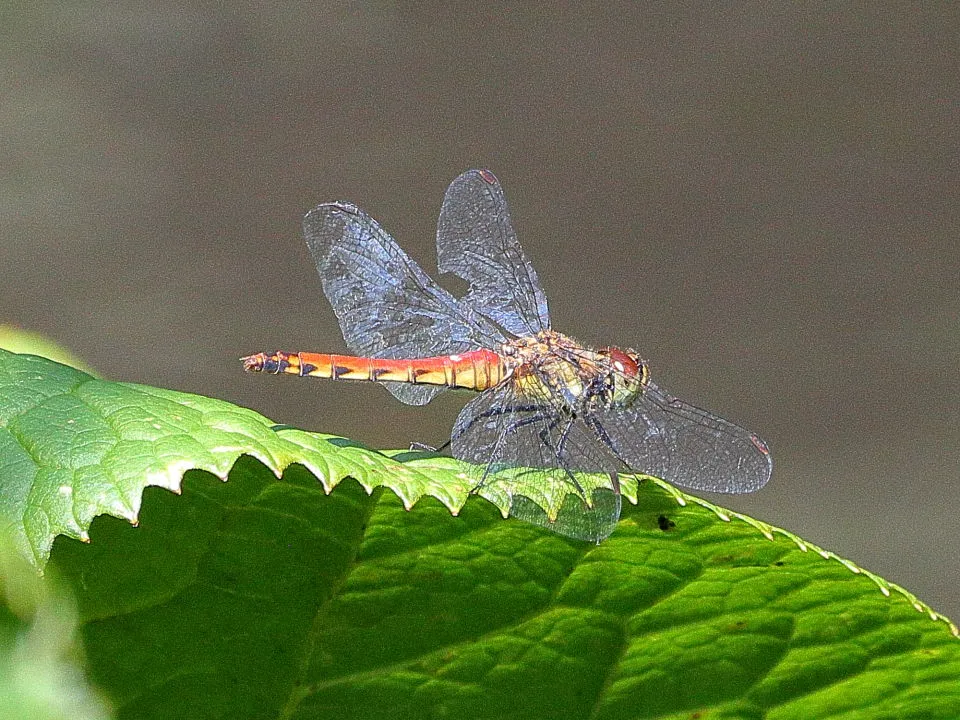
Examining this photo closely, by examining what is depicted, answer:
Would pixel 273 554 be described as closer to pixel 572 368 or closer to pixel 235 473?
pixel 235 473

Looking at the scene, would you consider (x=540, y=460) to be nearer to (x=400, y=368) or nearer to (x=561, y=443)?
(x=561, y=443)

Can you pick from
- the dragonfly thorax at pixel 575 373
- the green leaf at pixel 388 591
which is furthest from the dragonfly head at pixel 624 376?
the green leaf at pixel 388 591

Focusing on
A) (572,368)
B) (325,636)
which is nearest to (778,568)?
(325,636)

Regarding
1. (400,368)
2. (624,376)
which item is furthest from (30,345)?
(624,376)

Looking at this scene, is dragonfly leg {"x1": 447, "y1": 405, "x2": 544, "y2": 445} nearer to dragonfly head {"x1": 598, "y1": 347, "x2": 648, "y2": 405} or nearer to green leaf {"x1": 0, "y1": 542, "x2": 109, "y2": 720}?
dragonfly head {"x1": 598, "y1": 347, "x2": 648, "y2": 405}

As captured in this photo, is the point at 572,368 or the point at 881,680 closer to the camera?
the point at 881,680

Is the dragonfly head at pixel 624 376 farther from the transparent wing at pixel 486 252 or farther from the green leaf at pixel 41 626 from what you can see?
the green leaf at pixel 41 626

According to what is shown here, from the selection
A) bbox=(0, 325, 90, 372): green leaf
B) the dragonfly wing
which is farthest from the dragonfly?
bbox=(0, 325, 90, 372): green leaf
